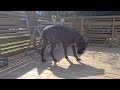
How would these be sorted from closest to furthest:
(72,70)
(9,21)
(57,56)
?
1. (72,70)
2. (9,21)
3. (57,56)

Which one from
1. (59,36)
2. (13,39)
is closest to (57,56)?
(59,36)

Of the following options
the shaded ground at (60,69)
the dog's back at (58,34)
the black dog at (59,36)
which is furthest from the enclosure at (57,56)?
the dog's back at (58,34)

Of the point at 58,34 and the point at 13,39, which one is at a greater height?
the point at 58,34

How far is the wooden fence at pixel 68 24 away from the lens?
510 cm

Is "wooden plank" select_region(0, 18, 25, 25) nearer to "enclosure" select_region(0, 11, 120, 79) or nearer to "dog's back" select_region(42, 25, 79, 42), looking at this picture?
"enclosure" select_region(0, 11, 120, 79)

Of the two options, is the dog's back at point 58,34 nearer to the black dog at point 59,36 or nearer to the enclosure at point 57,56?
the black dog at point 59,36

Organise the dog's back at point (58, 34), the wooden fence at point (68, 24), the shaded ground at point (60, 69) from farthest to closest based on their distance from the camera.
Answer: the wooden fence at point (68, 24)
the dog's back at point (58, 34)
the shaded ground at point (60, 69)

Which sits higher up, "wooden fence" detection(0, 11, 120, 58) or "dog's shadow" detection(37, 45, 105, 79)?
"wooden fence" detection(0, 11, 120, 58)

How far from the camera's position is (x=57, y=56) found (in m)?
5.49

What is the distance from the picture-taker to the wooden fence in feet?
16.7

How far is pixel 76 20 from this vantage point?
8172 millimetres

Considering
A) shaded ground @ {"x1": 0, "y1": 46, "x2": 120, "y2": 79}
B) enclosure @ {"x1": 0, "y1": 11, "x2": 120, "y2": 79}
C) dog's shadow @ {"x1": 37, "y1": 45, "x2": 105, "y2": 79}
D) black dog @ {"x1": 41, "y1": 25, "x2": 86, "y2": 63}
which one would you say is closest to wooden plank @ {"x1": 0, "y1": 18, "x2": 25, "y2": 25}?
enclosure @ {"x1": 0, "y1": 11, "x2": 120, "y2": 79}

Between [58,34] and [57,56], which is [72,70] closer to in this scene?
[58,34]

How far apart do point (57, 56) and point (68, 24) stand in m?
2.70
